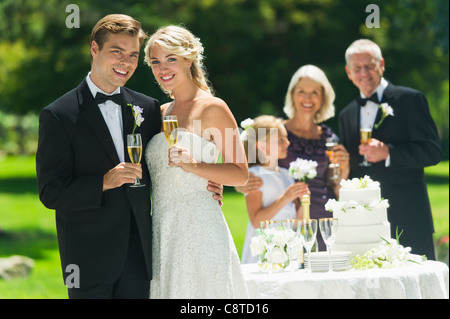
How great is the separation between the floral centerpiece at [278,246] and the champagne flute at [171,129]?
1212mm

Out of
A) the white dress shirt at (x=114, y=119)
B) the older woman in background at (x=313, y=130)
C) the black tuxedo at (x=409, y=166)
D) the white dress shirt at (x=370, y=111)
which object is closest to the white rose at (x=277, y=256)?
the white dress shirt at (x=114, y=119)

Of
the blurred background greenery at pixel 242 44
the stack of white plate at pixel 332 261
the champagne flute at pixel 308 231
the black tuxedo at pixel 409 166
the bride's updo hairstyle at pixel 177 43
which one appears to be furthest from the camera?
the blurred background greenery at pixel 242 44

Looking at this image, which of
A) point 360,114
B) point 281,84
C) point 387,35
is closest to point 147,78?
point 281,84

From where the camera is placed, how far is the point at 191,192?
491 centimetres

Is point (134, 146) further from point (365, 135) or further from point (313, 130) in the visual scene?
point (313, 130)

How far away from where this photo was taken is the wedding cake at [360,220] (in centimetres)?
567

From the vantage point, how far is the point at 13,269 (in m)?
13.7

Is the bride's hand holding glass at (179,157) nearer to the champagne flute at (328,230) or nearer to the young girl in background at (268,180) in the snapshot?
the champagne flute at (328,230)

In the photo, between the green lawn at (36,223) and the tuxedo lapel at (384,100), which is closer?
the tuxedo lapel at (384,100)

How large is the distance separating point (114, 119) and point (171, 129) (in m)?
0.37

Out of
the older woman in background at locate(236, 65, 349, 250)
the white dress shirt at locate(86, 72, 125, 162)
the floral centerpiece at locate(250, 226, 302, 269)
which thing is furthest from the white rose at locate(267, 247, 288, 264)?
the older woman in background at locate(236, 65, 349, 250)

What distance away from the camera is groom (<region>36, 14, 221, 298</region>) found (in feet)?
14.5

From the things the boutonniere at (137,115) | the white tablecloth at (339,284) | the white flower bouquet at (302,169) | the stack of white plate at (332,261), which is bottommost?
the white tablecloth at (339,284)
